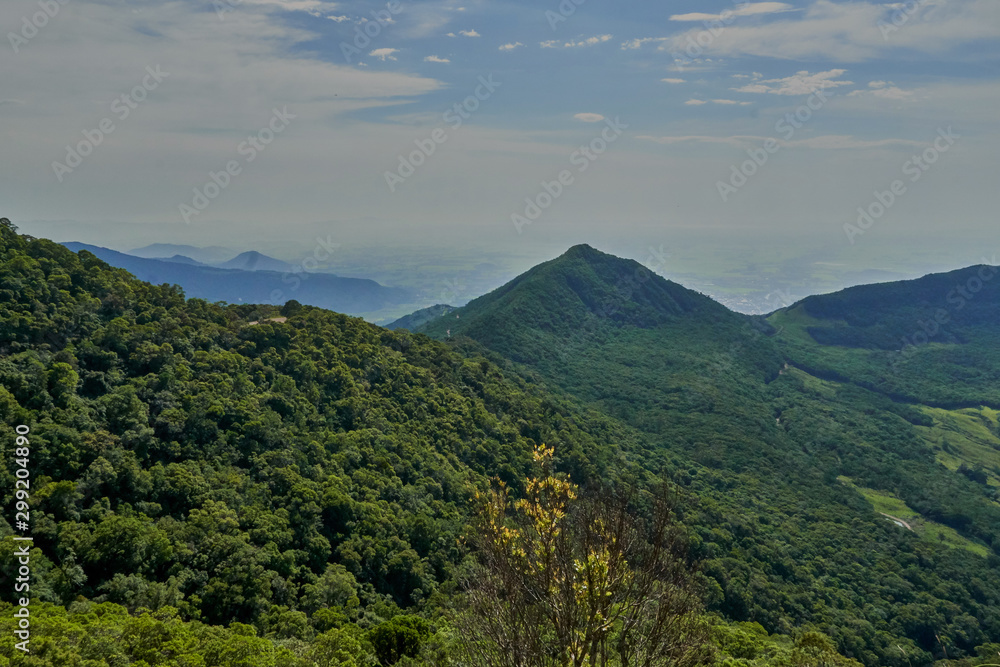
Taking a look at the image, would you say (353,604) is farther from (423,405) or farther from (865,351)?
(865,351)

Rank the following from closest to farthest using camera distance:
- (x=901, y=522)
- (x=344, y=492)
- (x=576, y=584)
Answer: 1. (x=576, y=584)
2. (x=344, y=492)
3. (x=901, y=522)

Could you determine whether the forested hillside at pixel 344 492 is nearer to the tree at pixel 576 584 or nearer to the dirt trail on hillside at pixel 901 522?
the tree at pixel 576 584

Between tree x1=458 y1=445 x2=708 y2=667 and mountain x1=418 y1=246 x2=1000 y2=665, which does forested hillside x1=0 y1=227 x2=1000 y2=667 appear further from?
tree x1=458 y1=445 x2=708 y2=667

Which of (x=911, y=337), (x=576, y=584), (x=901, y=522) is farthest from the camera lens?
(x=911, y=337)

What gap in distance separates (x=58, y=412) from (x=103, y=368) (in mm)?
6208

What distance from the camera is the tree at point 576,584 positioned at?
872 centimetres

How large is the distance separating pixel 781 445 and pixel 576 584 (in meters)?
79.2

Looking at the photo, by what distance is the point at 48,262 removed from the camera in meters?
37.2

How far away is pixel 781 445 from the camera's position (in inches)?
3022

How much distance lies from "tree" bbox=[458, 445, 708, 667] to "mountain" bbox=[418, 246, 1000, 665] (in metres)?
30.3

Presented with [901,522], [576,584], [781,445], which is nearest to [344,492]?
[576,584]

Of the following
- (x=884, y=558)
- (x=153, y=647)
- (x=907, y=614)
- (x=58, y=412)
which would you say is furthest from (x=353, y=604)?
(x=884, y=558)

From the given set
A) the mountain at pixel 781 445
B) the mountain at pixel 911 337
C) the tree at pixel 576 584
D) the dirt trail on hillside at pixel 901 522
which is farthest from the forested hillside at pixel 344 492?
the mountain at pixel 911 337

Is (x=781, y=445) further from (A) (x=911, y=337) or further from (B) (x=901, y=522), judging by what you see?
(A) (x=911, y=337)
